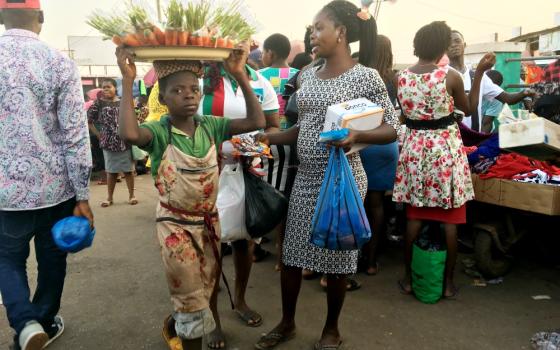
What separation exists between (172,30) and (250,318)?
214cm

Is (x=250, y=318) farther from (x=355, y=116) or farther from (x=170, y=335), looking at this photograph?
(x=355, y=116)

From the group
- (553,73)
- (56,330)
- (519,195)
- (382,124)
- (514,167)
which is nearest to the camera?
(382,124)

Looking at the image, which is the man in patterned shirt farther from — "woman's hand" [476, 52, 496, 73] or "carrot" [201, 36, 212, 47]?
"woman's hand" [476, 52, 496, 73]

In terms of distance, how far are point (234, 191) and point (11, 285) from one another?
144cm

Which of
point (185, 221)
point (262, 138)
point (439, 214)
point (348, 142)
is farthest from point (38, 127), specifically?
point (439, 214)

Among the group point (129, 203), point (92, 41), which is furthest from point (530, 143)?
point (92, 41)

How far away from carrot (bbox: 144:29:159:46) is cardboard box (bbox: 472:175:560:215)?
10.4 feet

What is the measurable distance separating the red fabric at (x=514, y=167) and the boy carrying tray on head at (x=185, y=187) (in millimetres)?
2630

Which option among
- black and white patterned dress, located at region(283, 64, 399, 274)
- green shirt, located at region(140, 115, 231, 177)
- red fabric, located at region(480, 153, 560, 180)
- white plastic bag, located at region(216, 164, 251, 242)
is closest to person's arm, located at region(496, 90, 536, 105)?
red fabric, located at region(480, 153, 560, 180)

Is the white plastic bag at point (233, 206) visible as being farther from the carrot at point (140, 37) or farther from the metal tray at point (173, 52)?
the carrot at point (140, 37)

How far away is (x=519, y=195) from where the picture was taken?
150 inches

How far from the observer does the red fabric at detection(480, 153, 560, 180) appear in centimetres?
392

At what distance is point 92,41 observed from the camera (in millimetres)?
29609

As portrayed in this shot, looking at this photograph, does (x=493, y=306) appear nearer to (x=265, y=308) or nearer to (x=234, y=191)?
(x=265, y=308)
